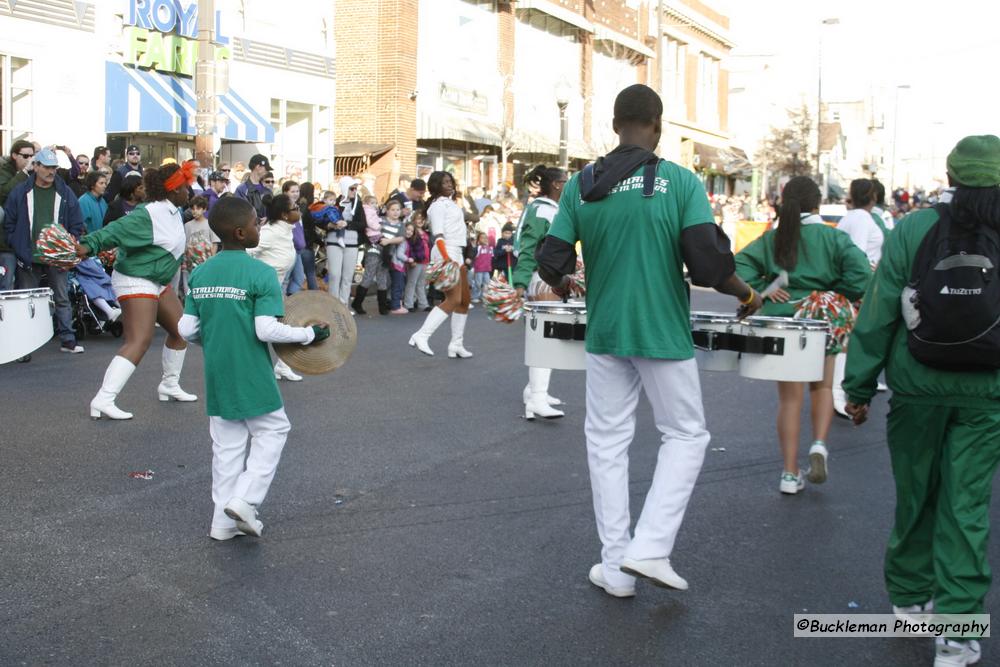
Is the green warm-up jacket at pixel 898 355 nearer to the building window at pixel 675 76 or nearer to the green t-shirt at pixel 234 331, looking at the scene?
the green t-shirt at pixel 234 331

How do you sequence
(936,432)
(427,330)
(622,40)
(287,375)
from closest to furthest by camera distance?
(936,432)
(287,375)
(427,330)
(622,40)

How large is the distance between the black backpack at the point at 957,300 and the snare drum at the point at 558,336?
1707 millimetres

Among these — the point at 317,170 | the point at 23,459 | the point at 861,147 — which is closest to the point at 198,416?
the point at 23,459

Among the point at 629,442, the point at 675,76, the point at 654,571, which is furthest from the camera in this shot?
the point at 675,76

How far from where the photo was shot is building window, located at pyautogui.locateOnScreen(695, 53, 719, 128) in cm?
5944

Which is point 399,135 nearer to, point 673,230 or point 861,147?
point 673,230

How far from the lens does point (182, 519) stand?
622 centimetres

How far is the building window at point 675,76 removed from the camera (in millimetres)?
53656

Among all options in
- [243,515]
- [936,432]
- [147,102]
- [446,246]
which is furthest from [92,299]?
[936,432]

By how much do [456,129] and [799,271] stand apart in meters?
26.6

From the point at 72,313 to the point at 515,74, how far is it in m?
25.7

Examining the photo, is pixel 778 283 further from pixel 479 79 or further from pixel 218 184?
pixel 479 79

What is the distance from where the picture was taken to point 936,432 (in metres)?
4.39

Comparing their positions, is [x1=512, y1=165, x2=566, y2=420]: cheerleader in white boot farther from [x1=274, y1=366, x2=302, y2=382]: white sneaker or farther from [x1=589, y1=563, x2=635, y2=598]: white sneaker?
[x1=274, y1=366, x2=302, y2=382]: white sneaker
